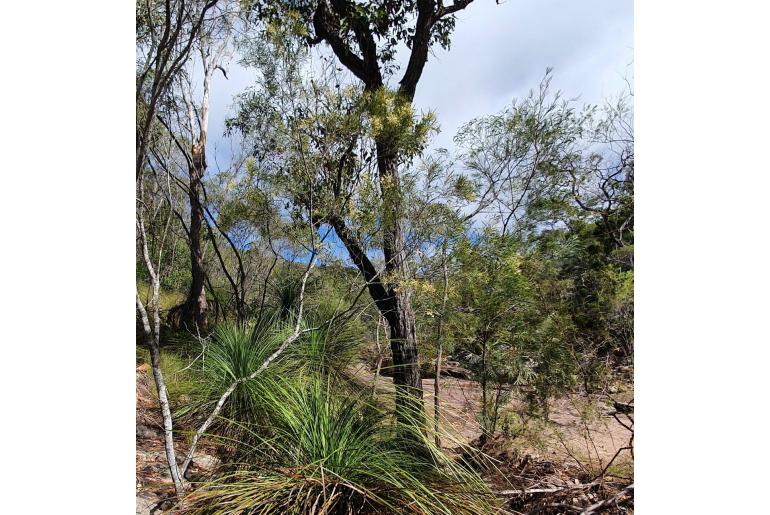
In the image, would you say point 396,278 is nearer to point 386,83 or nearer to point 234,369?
point 234,369

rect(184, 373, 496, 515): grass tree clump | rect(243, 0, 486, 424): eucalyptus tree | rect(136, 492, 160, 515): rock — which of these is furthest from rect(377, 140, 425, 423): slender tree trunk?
rect(136, 492, 160, 515): rock

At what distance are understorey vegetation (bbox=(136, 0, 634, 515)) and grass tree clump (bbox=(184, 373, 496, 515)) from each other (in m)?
0.37

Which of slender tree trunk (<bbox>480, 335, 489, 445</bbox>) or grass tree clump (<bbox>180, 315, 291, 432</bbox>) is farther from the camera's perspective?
slender tree trunk (<bbox>480, 335, 489, 445</bbox>)

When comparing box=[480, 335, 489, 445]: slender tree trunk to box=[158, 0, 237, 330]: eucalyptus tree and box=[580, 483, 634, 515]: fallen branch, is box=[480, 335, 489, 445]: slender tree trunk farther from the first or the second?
box=[158, 0, 237, 330]: eucalyptus tree

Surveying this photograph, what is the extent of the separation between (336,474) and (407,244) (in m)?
1.38

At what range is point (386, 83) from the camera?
97.8 inches

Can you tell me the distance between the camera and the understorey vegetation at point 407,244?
2113mm

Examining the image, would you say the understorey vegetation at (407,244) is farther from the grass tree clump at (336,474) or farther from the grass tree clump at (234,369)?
the grass tree clump at (336,474)

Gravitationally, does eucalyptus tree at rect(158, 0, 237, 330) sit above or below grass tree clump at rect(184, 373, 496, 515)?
above

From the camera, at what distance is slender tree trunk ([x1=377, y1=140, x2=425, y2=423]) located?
7.68ft
